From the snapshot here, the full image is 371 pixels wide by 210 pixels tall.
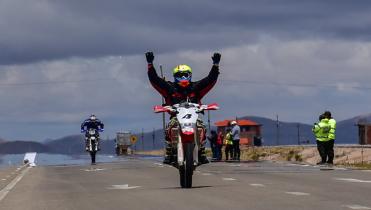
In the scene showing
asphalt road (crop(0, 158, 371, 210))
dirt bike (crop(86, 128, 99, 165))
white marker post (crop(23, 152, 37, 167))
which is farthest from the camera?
white marker post (crop(23, 152, 37, 167))

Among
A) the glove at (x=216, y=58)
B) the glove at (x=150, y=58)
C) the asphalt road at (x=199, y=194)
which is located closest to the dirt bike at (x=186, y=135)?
the asphalt road at (x=199, y=194)

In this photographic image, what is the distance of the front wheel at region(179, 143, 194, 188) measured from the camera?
17.1 m

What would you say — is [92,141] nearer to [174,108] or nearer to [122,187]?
[122,187]

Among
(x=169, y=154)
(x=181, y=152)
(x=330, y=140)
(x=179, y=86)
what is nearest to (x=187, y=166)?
(x=181, y=152)

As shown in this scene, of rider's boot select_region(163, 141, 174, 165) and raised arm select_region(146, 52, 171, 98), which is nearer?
rider's boot select_region(163, 141, 174, 165)

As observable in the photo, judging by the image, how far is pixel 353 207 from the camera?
12.2 meters

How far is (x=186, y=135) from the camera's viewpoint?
16953 millimetres

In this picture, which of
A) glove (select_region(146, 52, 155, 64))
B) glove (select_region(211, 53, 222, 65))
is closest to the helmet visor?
glove (select_region(146, 52, 155, 64))

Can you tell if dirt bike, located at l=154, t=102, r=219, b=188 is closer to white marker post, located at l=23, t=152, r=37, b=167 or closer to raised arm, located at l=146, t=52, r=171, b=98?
raised arm, located at l=146, t=52, r=171, b=98

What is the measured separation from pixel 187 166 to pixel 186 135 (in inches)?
27.1

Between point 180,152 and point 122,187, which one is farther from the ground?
point 180,152

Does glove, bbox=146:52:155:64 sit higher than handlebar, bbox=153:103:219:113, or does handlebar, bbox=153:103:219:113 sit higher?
glove, bbox=146:52:155:64

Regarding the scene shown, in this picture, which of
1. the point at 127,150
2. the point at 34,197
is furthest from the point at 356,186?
the point at 127,150

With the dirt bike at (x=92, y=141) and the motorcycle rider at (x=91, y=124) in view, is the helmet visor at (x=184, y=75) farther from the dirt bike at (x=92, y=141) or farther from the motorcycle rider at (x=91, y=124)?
the motorcycle rider at (x=91, y=124)
